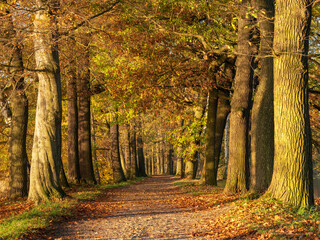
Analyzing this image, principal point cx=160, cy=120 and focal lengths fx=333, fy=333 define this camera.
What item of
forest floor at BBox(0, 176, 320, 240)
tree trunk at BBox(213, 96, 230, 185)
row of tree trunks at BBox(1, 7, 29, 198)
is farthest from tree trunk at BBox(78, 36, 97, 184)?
forest floor at BBox(0, 176, 320, 240)

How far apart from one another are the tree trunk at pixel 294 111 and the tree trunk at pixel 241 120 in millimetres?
4102

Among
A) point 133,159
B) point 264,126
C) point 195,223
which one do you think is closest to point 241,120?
point 264,126

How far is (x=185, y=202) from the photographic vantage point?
1295 cm

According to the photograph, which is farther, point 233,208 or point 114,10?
point 114,10

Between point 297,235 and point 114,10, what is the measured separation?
11295 mm

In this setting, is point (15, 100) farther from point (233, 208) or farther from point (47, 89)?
point (233, 208)

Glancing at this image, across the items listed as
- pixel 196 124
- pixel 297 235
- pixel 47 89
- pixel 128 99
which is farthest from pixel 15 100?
pixel 297 235

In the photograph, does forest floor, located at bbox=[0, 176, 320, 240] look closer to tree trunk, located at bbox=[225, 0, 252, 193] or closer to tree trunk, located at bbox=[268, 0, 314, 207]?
tree trunk, located at bbox=[268, 0, 314, 207]

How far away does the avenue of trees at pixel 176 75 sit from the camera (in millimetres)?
8227

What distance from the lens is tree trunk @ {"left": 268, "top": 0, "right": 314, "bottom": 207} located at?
8.08 metres

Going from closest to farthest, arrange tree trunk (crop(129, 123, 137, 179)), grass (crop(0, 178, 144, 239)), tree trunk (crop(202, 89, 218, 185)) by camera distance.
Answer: grass (crop(0, 178, 144, 239)) → tree trunk (crop(202, 89, 218, 185)) → tree trunk (crop(129, 123, 137, 179))

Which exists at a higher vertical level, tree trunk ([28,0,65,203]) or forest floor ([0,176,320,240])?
tree trunk ([28,0,65,203])

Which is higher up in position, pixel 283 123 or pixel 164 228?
pixel 283 123

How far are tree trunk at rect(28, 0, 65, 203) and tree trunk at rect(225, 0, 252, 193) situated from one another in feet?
20.7
